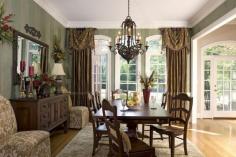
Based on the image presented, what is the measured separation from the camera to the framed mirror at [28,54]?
14.4 ft

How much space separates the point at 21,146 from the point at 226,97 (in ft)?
24.2

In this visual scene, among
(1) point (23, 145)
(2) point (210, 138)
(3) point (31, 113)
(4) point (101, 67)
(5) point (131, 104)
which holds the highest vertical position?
(4) point (101, 67)

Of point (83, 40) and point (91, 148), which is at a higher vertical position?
point (83, 40)

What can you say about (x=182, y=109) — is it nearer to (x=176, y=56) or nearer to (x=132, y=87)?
(x=176, y=56)

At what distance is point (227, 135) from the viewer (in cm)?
599

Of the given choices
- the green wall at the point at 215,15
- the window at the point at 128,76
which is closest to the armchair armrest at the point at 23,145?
the green wall at the point at 215,15

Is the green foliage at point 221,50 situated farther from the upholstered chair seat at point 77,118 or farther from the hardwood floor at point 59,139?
the hardwood floor at point 59,139

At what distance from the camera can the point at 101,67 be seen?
798 centimetres

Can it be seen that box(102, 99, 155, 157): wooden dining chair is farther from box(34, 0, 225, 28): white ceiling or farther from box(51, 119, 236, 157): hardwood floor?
box(34, 0, 225, 28): white ceiling

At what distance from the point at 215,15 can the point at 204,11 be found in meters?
0.68

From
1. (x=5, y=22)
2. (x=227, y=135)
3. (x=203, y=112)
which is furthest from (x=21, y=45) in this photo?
(x=203, y=112)

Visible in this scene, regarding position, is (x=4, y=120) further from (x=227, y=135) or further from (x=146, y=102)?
(x=227, y=135)

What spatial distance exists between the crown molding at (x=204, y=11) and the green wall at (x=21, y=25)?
381cm

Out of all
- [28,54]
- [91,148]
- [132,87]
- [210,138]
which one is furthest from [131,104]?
[132,87]
